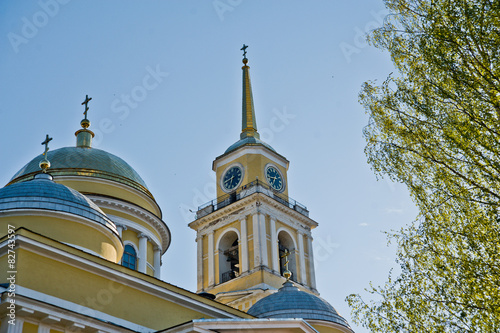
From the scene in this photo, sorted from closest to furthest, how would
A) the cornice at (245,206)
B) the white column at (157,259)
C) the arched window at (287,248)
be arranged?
1. the white column at (157,259)
2. the cornice at (245,206)
3. the arched window at (287,248)

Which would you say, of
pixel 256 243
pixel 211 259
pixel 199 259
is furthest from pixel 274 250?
pixel 199 259

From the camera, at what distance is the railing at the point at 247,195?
114 feet

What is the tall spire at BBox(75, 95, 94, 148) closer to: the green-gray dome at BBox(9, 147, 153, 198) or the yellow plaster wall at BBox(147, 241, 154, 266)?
the green-gray dome at BBox(9, 147, 153, 198)

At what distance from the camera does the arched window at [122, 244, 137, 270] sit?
2650cm

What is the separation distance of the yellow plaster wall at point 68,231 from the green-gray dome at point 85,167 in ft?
27.3

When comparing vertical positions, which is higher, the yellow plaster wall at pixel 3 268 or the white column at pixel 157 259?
the white column at pixel 157 259

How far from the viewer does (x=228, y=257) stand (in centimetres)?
3503

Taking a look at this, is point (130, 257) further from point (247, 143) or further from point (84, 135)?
point (247, 143)

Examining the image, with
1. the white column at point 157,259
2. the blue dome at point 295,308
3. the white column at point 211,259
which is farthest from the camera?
the white column at point 211,259

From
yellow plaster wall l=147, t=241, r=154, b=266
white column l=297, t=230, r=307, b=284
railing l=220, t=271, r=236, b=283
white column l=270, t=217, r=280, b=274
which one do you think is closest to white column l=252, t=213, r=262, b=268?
white column l=270, t=217, r=280, b=274

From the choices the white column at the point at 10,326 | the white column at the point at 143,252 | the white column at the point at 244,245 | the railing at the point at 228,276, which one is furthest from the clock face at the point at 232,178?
the white column at the point at 10,326

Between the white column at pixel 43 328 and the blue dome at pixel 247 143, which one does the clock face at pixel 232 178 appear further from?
the white column at pixel 43 328

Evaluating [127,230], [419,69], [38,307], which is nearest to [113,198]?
[127,230]

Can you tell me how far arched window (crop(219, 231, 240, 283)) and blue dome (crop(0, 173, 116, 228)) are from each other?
1443 centimetres
